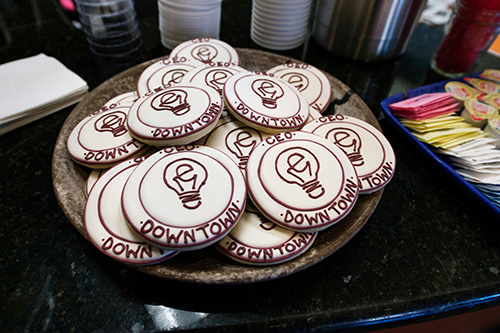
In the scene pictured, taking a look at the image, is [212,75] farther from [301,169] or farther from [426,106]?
[426,106]

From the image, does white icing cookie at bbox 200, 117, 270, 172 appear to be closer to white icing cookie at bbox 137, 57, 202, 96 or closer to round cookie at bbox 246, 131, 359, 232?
round cookie at bbox 246, 131, 359, 232

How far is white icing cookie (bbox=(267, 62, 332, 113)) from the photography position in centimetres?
89

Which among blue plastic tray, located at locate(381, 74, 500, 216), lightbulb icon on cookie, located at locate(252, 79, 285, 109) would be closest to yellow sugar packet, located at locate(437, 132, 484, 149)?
blue plastic tray, located at locate(381, 74, 500, 216)

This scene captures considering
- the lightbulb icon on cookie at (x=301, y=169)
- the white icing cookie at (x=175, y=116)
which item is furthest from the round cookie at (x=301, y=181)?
the white icing cookie at (x=175, y=116)

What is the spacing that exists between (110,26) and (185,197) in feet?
2.99

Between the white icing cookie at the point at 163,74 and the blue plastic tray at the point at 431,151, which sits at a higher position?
the white icing cookie at the point at 163,74

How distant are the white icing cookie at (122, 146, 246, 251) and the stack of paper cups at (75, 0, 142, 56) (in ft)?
2.52

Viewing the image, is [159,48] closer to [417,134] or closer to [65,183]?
[65,183]

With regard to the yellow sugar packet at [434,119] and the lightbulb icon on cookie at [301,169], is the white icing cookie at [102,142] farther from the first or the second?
the yellow sugar packet at [434,119]

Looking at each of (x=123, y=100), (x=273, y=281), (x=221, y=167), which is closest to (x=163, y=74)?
(x=123, y=100)

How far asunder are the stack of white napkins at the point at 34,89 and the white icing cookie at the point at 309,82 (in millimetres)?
609

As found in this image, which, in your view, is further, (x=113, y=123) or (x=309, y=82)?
(x=309, y=82)

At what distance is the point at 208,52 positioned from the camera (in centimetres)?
100

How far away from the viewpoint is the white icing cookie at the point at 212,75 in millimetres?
842
